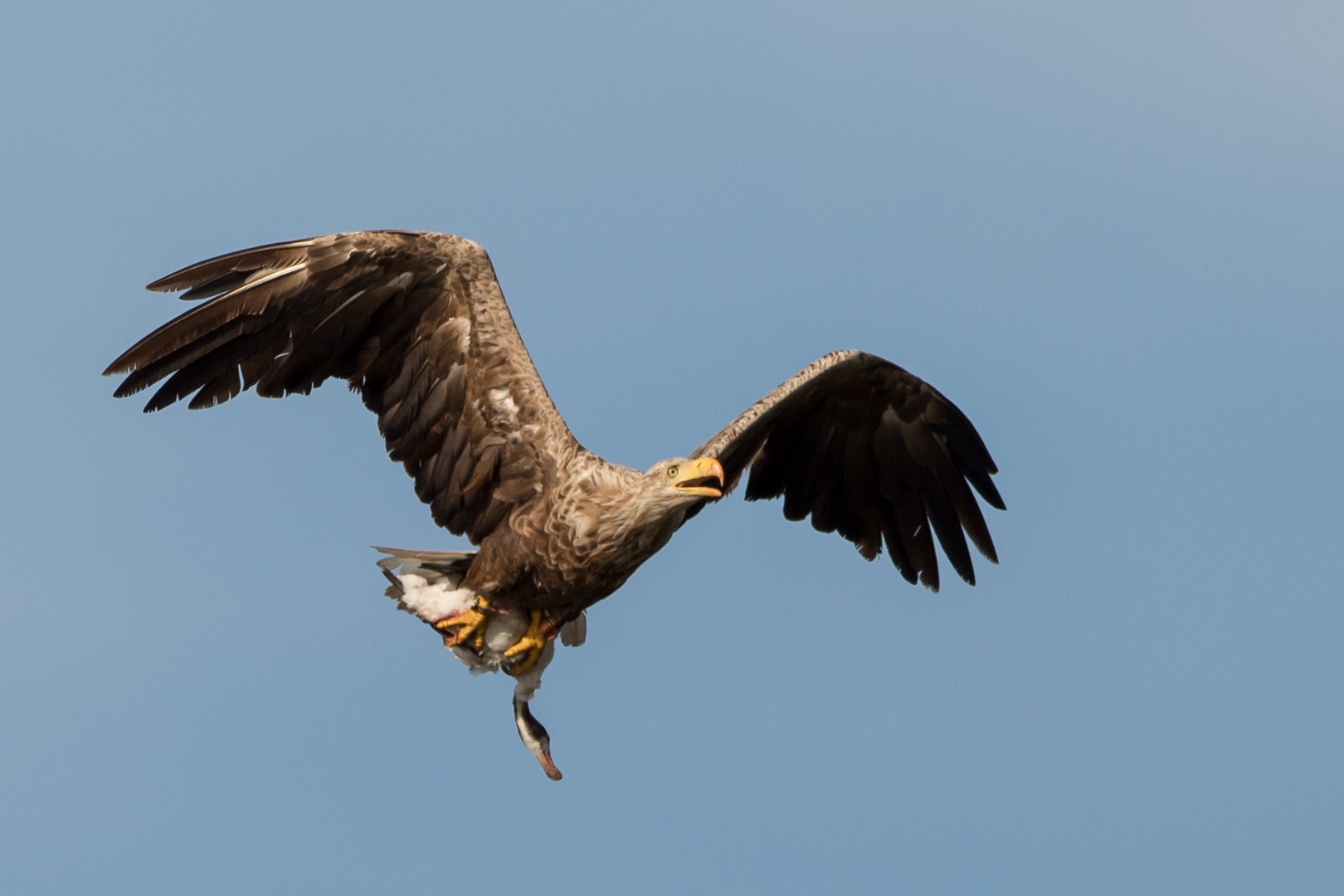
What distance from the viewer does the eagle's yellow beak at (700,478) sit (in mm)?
10422

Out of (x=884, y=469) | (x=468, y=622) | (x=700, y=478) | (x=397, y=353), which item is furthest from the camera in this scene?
(x=884, y=469)

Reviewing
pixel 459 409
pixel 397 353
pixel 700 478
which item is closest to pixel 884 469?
pixel 700 478

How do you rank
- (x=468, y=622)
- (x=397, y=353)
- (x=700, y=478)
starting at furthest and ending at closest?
1. (x=397, y=353)
2. (x=468, y=622)
3. (x=700, y=478)

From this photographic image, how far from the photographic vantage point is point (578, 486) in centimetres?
1080

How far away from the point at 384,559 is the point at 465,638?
746 mm

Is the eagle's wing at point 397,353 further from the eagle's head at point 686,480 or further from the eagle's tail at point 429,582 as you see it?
the eagle's head at point 686,480

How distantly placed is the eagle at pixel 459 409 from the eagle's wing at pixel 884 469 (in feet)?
1.59

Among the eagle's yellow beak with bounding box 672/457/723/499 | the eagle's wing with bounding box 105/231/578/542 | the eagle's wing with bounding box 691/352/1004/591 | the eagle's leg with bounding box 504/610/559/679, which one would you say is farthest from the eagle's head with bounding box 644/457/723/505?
the eagle's wing with bounding box 691/352/1004/591

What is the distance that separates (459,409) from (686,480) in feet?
5.68

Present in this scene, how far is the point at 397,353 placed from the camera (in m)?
11.4

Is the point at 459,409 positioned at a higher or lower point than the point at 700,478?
higher

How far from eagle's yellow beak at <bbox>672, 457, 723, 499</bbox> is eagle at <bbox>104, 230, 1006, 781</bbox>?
0.04ft

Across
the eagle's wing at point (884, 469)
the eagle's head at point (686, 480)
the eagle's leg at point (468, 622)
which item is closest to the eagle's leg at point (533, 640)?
the eagle's leg at point (468, 622)

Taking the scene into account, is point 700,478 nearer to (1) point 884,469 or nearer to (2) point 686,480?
(2) point 686,480
